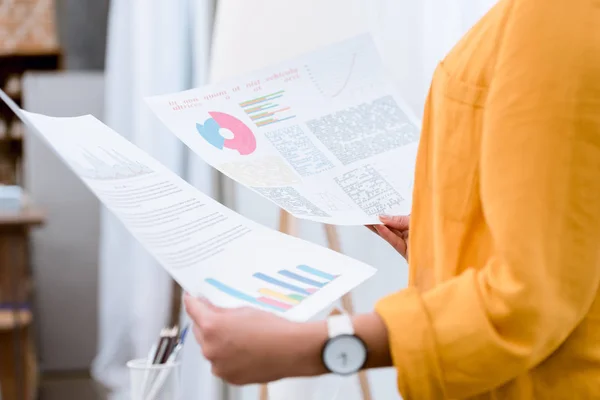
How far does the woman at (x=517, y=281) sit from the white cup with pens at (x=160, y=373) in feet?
2.34

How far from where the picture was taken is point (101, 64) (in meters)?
4.27

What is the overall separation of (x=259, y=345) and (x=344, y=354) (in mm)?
64

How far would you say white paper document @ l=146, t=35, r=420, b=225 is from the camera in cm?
87

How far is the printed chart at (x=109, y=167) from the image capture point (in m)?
0.65

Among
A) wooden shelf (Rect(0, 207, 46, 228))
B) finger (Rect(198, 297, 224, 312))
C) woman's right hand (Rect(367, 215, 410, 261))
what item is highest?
finger (Rect(198, 297, 224, 312))

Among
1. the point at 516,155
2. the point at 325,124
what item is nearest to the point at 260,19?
the point at 325,124

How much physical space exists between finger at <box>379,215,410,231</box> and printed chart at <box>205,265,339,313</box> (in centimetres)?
24

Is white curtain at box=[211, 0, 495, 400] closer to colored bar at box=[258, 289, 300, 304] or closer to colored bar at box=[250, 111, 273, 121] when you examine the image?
colored bar at box=[250, 111, 273, 121]

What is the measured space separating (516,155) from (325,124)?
1.69 ft

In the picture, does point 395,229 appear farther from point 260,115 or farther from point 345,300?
point 345,300

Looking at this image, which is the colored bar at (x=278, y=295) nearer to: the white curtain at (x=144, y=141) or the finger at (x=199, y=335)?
the finger at (x=199, y=335)

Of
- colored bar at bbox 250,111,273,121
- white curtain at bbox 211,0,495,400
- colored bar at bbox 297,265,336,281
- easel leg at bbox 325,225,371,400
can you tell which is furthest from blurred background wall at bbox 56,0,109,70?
colored bar at bbox 297,265,336,281

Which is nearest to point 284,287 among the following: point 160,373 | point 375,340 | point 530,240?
point 375,340

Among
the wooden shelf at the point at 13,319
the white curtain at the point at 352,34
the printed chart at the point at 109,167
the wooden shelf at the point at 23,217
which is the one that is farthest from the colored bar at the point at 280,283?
the wooden shelf at the point at 13,319
